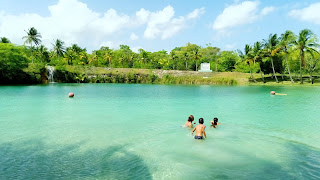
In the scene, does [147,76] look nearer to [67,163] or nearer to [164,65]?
[164,65]

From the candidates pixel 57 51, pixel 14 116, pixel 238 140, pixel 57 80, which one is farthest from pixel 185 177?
pixel 57 51

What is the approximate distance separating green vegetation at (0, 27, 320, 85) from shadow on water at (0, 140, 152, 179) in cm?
5370

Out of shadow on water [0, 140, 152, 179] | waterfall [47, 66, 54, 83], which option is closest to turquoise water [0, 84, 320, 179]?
shadow on water [0, 140, 152, 179]

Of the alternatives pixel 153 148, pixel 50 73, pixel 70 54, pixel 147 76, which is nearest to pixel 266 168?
pixel 153 148

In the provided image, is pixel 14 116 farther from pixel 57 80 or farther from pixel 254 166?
pixel 57 80

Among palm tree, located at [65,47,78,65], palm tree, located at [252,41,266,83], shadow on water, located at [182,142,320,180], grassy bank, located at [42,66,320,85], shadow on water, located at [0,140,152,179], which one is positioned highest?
palm tree, located at [65,47,78,65]

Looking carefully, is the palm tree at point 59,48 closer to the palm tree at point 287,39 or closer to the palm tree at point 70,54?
the palm tree at point 70,54

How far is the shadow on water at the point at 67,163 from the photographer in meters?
7.59

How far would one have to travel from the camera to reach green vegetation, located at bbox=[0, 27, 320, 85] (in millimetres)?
56656

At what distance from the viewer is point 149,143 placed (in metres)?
11.4

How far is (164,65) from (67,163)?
8940 cm

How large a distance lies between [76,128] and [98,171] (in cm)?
695

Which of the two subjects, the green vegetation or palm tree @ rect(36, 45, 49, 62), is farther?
palm tree @ rect(36, 45, 49, 62)

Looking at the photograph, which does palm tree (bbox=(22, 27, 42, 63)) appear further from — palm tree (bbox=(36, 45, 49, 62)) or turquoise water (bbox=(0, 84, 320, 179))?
turquoise water (bbox=(0, 84, 320, 179))
